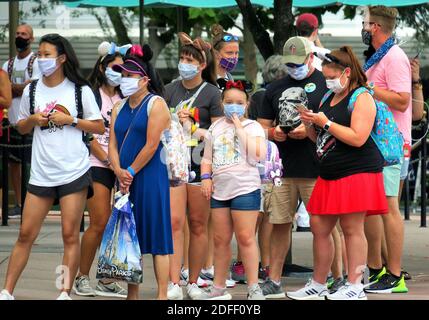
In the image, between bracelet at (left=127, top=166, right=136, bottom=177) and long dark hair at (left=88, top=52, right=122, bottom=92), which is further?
long dark hair at (left=88, top=52, right=122, bottom=92)

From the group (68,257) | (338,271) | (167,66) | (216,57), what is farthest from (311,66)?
(167,66)

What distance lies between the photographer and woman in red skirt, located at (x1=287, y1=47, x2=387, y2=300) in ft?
29.4

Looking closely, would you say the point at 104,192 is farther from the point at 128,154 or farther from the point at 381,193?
the point at 381,193

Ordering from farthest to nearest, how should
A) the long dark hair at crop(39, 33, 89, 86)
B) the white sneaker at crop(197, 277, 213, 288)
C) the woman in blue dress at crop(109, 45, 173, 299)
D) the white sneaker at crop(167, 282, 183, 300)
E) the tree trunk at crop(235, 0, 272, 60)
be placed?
the tree trunk at crop(235, 0, 272, 60) < the white sneaker at crop(197, 277, 213, 288) < the white sneaker at crop(167, 282, 183, 300) < the long dark hair at crop(39, 33, 89, 86) < the woman in blue dress at crop(109, 45, 173, 299)

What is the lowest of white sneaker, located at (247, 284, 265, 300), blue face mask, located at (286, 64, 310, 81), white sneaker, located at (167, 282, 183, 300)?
white sneaker, located at (167, 282, 183, 300)

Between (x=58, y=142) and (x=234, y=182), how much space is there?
131cm

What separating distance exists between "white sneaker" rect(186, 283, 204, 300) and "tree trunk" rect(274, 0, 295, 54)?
8.27ft

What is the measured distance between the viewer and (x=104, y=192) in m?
9.59

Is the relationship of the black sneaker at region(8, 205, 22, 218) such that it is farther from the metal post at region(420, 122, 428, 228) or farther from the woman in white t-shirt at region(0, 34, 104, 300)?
the woman in white t-shirt at region(0, 34, 104, 300)

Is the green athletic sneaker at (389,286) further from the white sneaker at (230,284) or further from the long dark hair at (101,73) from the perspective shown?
the long dark hair at (101,73)

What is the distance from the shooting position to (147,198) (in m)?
8.60

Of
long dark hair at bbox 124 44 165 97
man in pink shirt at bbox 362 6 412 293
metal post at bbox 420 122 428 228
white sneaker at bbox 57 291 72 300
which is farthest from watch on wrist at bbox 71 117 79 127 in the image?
metal post at bbox 420 122 428 228

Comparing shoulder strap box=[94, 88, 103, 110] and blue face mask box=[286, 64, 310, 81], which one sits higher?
blue face mask box=[286, 64, 310, 81]
